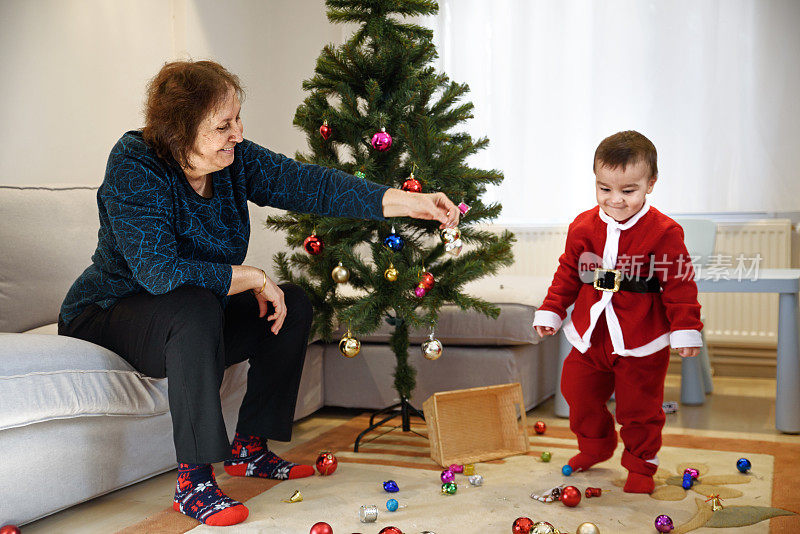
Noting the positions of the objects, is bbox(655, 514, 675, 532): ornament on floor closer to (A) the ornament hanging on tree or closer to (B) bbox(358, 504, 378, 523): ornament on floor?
(B) bbox(358, 504, 378, 523): ornament on floor

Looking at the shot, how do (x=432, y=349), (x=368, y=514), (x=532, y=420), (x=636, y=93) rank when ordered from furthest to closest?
(x=636, y=93) → (x=532, y=420) → (x=432, y=349) → (x=368, y=514)

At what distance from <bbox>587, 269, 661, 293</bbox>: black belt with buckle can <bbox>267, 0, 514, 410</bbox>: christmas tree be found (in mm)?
367

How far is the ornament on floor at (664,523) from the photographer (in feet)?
5.17

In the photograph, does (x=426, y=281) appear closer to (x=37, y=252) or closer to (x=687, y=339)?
(x=687, y=339)

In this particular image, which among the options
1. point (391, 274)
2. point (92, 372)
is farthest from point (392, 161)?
point (92, 372)

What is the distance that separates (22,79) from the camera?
9.52 feet

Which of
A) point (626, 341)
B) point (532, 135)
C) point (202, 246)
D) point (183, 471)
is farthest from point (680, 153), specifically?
point (183, 471)

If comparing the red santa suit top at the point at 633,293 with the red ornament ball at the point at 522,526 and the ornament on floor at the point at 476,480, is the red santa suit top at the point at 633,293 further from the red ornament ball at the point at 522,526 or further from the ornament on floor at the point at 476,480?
the red ornament ball at the point at 522,526

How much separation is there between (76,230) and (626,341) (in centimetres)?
171

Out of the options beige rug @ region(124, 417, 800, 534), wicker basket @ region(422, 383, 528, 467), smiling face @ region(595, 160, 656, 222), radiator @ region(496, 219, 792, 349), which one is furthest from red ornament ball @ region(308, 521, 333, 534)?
radiator @ region(496, 219, 792, 349)

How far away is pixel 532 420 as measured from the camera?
275cm

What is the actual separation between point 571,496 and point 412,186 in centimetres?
93

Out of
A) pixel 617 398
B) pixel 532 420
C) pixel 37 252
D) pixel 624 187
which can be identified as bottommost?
pixel 532 420

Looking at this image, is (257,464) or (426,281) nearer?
(257,464)
